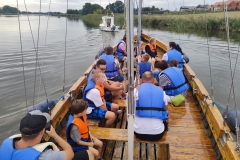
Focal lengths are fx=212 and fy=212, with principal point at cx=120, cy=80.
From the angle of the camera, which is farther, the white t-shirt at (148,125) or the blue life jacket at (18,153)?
the white t-shirt at (148,125)

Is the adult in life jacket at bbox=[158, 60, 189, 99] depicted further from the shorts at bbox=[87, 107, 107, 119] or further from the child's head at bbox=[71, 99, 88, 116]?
the child's head at bbox=[71, 99, 88, 116]

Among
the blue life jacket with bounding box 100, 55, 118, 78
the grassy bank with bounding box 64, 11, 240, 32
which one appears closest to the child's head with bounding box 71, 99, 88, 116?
the blue life jacket with bounding box 100, 55, 118, 78

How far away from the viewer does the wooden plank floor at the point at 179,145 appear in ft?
8.95

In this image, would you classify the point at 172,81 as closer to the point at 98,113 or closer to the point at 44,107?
the point at 98,113

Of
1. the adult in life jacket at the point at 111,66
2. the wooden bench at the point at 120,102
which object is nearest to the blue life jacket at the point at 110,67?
the adult in life jacket at the point at 111,66

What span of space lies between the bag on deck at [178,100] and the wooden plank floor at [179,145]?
0.89 feet

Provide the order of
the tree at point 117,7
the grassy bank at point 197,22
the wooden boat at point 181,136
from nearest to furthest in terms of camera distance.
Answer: the wooden boat at point 181,136 < the tree at point 117,7 < the grassy bank at point 197,22

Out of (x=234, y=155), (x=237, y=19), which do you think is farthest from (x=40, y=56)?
(x=237, y=19)

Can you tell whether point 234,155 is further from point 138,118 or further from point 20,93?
point 20,93

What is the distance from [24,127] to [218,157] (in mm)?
2286

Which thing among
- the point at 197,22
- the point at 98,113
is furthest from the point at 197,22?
the point at 98,113

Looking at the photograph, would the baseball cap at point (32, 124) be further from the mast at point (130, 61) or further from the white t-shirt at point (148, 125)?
the white t-shirt at point (148, 125)

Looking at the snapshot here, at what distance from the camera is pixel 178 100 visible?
12.9 ft

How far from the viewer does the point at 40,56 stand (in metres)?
13.7
